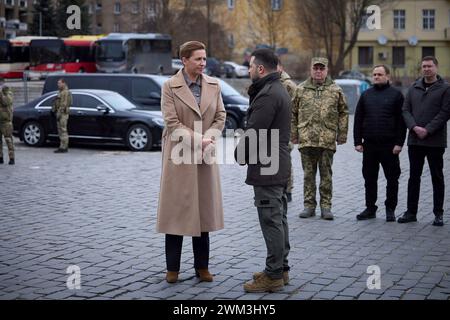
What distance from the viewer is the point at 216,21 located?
190 feet

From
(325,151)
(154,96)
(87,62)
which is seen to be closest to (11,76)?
(87,62)

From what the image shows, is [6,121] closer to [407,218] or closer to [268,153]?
[407,218]

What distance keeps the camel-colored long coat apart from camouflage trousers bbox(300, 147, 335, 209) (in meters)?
3.61

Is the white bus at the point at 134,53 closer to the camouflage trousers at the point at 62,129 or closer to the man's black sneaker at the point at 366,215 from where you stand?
the camouflage trousers at the point at 62,129

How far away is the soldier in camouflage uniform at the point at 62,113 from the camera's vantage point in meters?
19.4

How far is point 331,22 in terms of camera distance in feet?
161

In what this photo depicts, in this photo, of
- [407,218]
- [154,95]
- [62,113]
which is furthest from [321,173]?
[154,95]

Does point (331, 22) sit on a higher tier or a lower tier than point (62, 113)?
higher

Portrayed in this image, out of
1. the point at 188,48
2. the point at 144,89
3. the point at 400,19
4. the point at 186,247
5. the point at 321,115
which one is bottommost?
the point at 186,247

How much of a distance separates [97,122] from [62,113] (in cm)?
118

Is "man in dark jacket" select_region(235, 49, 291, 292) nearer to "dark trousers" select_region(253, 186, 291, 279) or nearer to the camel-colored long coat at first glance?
"dark trousers" select_region(253, 186, 291, 279)

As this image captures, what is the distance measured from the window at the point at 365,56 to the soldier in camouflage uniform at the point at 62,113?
55.4 meters

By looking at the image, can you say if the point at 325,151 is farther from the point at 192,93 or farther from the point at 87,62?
the point at 87,62

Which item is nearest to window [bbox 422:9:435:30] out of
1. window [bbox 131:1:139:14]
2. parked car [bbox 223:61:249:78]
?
parked car [bbox 223:61:249:78]
